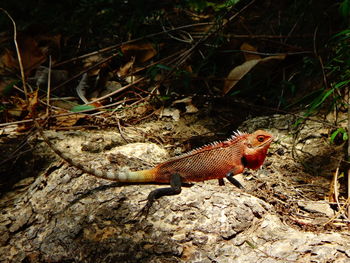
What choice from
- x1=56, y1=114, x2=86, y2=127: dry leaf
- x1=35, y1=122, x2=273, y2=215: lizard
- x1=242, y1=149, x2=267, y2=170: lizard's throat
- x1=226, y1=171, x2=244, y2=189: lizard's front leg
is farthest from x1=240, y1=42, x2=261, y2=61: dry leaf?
x1=56, y1=114, x2=86, y2=127: dry leaf

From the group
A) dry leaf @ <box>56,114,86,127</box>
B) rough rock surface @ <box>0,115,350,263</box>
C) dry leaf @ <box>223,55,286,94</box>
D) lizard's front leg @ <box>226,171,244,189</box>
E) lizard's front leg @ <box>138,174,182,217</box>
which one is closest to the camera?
rough rock surface @ <box>0,115,350,263</box>

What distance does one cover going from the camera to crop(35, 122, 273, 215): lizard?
260 centimetres

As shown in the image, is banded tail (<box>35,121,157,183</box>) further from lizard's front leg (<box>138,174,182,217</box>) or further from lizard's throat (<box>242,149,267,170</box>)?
lizard's throat (<box>242,149,267,170</box>)

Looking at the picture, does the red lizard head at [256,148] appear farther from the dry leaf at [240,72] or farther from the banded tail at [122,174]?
the dry leaf at [240,72]

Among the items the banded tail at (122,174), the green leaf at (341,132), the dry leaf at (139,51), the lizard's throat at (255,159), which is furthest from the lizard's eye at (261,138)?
the dry leaf at (139,51)

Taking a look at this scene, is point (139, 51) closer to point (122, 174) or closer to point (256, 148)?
point (256, 148)

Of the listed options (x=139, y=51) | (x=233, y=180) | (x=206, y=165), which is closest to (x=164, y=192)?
(x=206, y=165)

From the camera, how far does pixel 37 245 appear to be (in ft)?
7.11

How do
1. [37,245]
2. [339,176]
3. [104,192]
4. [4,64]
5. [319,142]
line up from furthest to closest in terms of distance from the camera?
1. [4,64]
2. [319,142]
3. [339,176]
4. [104,192]
5. [37,245]

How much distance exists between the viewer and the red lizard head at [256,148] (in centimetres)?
310

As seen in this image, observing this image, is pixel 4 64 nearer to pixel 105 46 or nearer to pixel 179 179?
pixel 105 46

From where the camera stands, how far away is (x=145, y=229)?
7.03 ft

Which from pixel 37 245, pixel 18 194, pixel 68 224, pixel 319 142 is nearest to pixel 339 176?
pixel 319 142

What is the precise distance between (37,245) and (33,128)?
167cm
